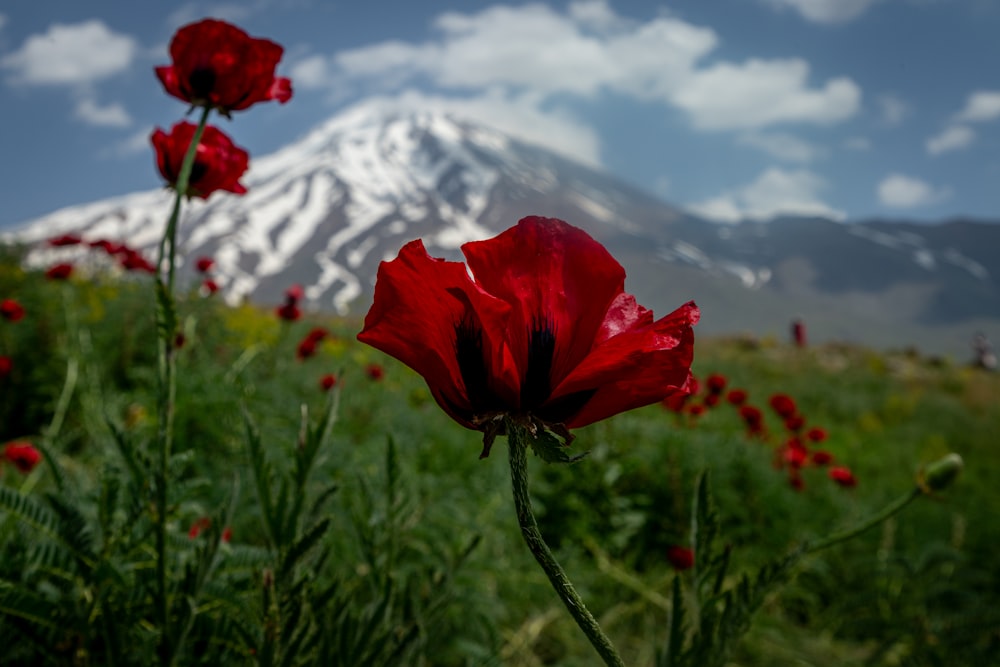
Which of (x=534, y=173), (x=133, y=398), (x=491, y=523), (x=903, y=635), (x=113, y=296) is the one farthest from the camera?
(x=534, y=173)

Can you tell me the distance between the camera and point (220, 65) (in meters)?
1.14

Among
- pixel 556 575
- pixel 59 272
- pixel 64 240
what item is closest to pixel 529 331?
pixel 556 575

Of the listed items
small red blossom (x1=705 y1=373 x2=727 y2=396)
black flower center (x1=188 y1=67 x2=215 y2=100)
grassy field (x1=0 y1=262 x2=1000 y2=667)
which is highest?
black flower center (x1=188 y1=67 x2=215 y2=100)

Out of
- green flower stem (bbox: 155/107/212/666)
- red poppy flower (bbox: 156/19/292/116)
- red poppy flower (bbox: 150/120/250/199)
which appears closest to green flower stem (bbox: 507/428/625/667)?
green flower stem (bbox: 155/107/212/666)

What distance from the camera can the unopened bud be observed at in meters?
0.97

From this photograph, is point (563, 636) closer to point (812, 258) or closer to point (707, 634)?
point (707, 634)

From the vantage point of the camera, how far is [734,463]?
11.4 feet

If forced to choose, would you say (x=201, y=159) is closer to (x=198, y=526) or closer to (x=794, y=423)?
Answer: (x=198, y=526)

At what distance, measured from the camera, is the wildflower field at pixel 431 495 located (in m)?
0.58

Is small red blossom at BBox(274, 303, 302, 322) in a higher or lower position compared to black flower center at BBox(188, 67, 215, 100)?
lower

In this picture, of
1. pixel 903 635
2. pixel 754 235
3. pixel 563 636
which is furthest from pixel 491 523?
pixel 754 235

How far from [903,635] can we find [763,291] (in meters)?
124

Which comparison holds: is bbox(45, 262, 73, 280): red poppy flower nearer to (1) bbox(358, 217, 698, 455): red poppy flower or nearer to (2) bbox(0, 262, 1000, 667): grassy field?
(2) bbox(0, 262, 1000, 667): grassy field

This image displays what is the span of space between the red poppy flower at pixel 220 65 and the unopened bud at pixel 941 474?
3.58 feet
